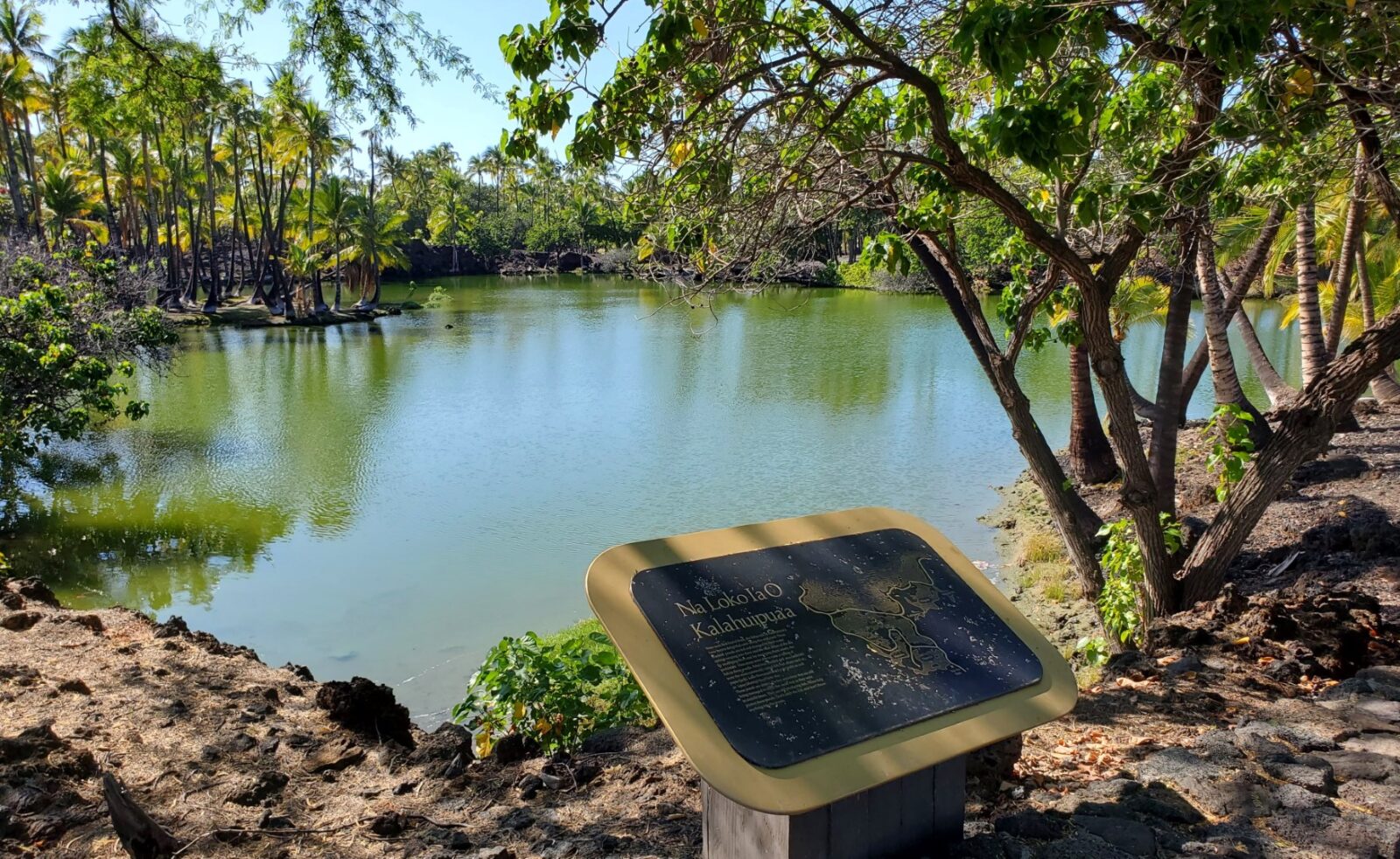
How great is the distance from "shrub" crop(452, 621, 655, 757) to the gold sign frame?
1.19 meters

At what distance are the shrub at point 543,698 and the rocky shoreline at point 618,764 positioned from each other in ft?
0.38

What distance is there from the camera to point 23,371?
29.8 feet

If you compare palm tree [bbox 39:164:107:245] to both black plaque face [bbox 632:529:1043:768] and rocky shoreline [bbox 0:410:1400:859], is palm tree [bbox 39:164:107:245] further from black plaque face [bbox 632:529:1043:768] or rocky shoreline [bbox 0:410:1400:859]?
black plaque face [bbox 632:529:1043:768]

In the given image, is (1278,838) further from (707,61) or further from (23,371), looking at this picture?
(23,371)

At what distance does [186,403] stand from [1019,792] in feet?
54.0

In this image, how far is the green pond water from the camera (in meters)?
7.82

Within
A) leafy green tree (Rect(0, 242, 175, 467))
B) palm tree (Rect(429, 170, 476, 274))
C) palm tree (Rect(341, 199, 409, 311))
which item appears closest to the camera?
leafy green tree (Rect(0, 242, 175, 467))

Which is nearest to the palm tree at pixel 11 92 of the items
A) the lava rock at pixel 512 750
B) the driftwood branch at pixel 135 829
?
the lava rock at pixel 512 750

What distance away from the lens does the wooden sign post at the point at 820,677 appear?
2195 mm

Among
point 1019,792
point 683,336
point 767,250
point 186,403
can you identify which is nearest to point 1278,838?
point 1019,792

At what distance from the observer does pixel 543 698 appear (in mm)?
3922

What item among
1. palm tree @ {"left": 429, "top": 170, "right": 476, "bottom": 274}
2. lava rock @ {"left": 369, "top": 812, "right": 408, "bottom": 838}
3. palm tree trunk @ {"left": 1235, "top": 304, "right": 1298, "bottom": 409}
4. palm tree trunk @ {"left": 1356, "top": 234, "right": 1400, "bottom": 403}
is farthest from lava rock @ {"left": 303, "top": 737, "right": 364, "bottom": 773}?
palm tree @ {"left": 429, "top": 170, "right": 476, "bottom": 274}

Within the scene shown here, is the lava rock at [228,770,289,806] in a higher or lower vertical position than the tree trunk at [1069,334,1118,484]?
lower

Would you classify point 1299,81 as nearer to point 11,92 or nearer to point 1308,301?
point 1308,301
